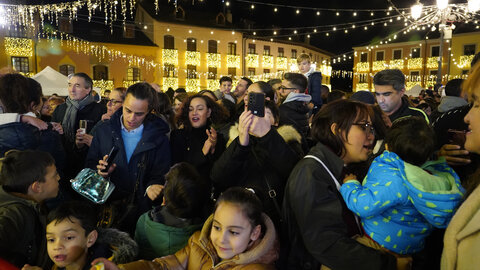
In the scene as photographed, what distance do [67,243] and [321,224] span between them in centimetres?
178

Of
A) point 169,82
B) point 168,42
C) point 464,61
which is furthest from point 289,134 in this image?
point 464,61

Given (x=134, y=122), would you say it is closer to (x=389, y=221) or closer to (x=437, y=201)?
(x=389, y=221)

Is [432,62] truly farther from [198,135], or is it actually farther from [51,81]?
[198,135]

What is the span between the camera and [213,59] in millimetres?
37531

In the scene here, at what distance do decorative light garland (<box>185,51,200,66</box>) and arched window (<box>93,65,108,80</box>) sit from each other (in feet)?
28.2

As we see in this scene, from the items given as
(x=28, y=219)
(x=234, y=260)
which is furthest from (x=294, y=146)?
(x=28, y=219)

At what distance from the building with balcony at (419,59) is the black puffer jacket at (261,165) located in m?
36.7

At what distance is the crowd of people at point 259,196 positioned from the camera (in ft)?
5.86

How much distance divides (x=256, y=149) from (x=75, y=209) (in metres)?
1.39

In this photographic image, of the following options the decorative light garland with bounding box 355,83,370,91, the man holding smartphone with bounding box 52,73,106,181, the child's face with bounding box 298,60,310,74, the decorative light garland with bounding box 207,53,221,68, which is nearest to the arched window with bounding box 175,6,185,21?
the decorative light garland with bounding box 207,53,221,68

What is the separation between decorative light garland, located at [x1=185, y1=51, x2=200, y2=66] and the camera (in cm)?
3634

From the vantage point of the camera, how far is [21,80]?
11.5ft

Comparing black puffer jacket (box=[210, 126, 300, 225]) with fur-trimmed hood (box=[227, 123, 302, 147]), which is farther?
fur-trimmed hood (box=[227, 123, 302, 147])

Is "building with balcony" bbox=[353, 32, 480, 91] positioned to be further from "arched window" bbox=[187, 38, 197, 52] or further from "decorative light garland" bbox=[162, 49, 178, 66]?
"decorative light garland" bbox=[162, 49, 178, 66]
